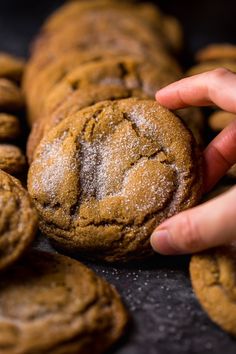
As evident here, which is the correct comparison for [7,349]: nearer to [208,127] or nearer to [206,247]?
[206,247]

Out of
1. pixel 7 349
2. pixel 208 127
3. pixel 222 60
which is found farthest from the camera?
pixel 222 60

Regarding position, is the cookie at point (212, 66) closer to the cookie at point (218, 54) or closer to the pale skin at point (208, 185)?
the cookie at point (218, 54)

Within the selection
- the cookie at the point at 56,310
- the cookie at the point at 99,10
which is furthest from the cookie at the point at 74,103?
the cookie at the point at 99,10

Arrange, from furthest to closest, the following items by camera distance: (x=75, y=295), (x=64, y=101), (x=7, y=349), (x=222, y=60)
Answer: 1. (x=222, y=60)
2. (x=64, y=101)
3. (x=75, y=295)
4. (x=7, y=349)

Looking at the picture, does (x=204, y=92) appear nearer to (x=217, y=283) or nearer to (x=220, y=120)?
(x=220, y=120)

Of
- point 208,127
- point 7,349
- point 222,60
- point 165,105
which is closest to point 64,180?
point 165,105

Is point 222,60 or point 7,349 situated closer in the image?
point 7,349

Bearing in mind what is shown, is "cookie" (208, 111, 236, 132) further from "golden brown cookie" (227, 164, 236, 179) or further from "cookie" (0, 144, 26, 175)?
"cookie" (0, 144, 26, 175)

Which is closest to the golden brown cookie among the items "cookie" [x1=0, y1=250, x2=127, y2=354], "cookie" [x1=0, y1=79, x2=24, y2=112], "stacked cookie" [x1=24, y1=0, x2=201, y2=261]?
"stacked cookie" [x1=24, y1=0, x2=201, y2=261]
